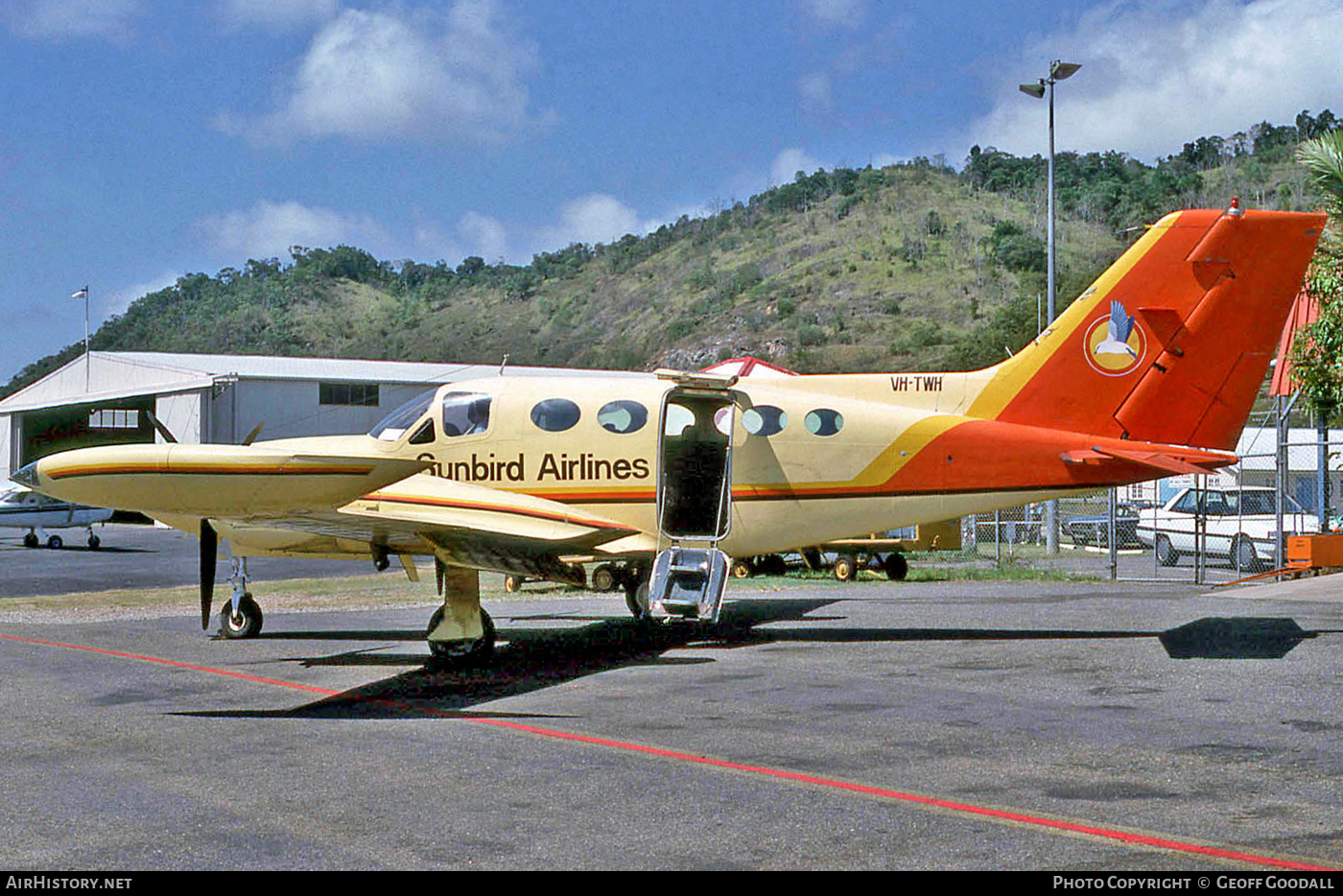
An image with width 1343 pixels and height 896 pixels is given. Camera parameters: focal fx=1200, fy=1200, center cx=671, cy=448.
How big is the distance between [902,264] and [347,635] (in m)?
119

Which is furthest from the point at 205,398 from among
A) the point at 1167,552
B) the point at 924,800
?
the point at 924,800

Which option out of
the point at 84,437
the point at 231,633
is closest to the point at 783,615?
the point at 231,633

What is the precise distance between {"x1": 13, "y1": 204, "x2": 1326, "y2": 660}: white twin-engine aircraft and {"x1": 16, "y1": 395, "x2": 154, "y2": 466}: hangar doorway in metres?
55.3

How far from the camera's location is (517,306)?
175 metres

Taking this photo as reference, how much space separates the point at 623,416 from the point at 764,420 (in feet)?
5.53

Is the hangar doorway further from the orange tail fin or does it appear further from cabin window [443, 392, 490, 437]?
the orange tail fin

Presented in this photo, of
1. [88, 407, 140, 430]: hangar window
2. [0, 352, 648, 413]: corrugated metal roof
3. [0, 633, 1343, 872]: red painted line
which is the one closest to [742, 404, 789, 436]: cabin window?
[0, 633, 1343, 872]: red painted line

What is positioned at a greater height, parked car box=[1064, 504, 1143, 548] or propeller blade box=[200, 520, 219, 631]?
propeller blade box=[200, 520, 219, 631]

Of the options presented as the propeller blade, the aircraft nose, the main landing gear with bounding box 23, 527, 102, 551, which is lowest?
the main landing gear with bounding box 23, 527, 102, 551

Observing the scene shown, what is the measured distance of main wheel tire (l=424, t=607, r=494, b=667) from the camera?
12602 millimetres

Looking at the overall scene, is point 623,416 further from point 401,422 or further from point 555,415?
point 401,422

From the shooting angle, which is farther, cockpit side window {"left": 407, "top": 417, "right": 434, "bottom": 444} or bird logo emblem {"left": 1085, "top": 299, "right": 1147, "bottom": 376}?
cockpit side window {"left": 407, "top": 417, "right": 434, "bottom": 444}

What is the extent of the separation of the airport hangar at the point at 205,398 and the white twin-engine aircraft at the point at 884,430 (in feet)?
112
